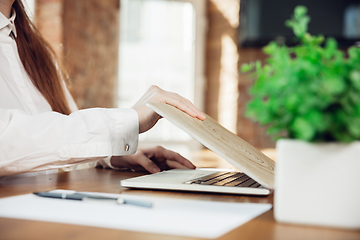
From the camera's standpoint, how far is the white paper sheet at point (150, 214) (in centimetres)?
38

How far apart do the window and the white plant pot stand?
316cm

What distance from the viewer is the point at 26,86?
1043mm

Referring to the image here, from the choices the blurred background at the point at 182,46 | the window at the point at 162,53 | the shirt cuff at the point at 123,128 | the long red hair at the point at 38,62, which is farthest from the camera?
the window at the point at 162,53

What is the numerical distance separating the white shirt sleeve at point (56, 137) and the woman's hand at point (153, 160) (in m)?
0.17

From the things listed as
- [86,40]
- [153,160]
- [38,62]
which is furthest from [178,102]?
[86,40]

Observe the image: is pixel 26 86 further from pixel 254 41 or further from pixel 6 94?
pixel 254 41

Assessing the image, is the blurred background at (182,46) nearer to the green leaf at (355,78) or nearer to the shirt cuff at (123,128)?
the shirt cuff at (123,128)

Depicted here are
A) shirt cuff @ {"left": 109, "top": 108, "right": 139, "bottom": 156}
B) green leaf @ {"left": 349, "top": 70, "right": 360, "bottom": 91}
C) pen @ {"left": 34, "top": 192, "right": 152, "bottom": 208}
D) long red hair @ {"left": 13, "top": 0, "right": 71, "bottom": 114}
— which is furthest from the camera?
long red hair @ {"left": 13, "top": 0, "right": 71, "bottom": 114}

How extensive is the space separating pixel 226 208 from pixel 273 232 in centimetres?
10

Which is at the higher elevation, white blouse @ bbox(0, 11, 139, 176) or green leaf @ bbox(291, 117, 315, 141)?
green leaf @ bbox(291, 117, 315, 141)

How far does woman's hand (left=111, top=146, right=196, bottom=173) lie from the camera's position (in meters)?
0.90

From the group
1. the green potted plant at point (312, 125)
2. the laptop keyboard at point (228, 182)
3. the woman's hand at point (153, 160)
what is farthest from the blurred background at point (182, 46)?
the green potted plant at point (312, 125)

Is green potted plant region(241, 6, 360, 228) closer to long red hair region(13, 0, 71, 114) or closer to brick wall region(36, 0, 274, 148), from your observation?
long red hair region(13, 0, 71, 114)

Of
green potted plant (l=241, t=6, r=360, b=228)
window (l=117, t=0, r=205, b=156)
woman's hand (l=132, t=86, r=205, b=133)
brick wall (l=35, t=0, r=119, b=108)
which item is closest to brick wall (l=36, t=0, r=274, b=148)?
brick wall (l=35, t=0, r=119, b=108)
